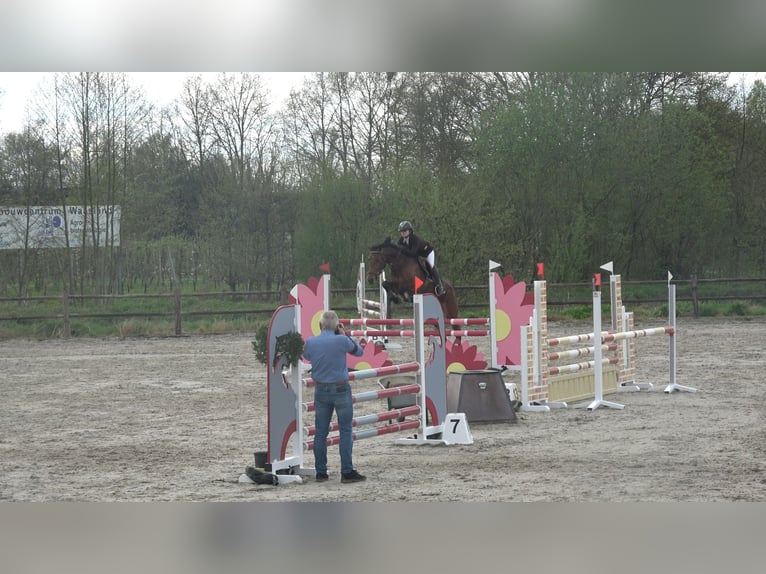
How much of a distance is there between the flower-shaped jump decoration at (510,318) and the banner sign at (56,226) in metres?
14.0

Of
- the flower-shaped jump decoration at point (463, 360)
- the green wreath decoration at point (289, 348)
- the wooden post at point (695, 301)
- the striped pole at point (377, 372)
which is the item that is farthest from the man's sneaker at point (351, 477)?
the wooden post at point (695, 301)

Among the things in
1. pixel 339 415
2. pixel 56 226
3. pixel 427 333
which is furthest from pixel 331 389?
pixel 56 226

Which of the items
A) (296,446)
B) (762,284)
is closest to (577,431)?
(296,446)

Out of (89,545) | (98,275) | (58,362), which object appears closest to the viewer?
(89,545)

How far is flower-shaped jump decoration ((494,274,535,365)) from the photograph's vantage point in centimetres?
1095

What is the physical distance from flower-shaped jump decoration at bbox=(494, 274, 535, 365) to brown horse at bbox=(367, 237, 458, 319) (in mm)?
1276

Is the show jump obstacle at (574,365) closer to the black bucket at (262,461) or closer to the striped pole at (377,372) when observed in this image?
the striped pole at (377,372)

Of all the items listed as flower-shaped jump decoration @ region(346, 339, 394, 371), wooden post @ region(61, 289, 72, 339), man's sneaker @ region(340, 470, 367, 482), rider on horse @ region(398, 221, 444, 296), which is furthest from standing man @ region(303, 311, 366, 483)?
wooden post @ region(61, 289, 72, 339)

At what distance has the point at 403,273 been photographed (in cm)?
1208

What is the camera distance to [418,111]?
25.6m

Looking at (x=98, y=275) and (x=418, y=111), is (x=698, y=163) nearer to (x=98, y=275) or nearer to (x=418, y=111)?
(x=418, y=111)

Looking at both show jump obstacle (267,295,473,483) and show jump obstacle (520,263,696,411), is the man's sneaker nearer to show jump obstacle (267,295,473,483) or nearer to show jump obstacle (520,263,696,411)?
show jump obstacle (267,295,473,483)

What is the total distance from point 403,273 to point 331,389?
5.93 meters
